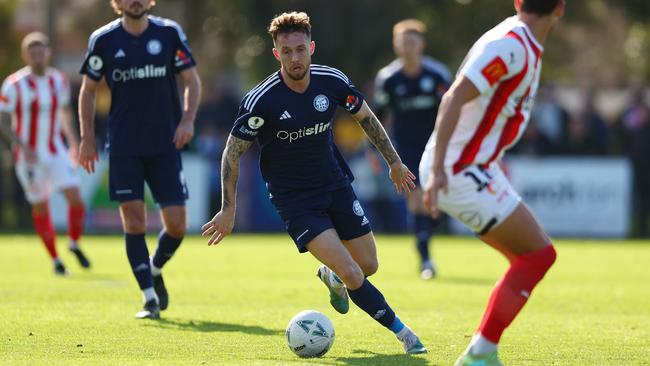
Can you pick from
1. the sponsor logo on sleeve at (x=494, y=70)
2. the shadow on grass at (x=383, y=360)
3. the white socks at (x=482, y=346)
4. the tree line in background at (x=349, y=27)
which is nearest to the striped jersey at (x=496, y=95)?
the sponsor logo on sleeve at (x=494, y=70)

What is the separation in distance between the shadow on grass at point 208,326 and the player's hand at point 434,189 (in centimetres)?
287

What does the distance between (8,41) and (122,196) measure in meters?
23.8

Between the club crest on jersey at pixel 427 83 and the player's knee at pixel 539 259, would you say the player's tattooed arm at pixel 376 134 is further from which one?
the club crest on jersey at pixel 427 83

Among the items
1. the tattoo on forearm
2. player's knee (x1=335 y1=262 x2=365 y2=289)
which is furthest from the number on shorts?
the tattoo on forearm

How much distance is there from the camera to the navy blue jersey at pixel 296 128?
7715 millimetres

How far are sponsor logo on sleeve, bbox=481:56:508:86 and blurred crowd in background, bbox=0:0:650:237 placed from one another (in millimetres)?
8036

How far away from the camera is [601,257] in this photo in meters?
16.9

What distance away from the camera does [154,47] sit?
31.1 feet

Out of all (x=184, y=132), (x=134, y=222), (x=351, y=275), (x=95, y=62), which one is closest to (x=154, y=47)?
(x=95, y=62)

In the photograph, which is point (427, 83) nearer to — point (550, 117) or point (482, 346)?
point (482, 346)

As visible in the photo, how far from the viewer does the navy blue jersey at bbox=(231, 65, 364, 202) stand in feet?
25.3

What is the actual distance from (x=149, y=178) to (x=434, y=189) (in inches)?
159

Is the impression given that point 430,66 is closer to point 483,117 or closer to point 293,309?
point 293,309

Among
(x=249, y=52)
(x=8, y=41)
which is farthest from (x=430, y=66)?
(x=8, y=41)
